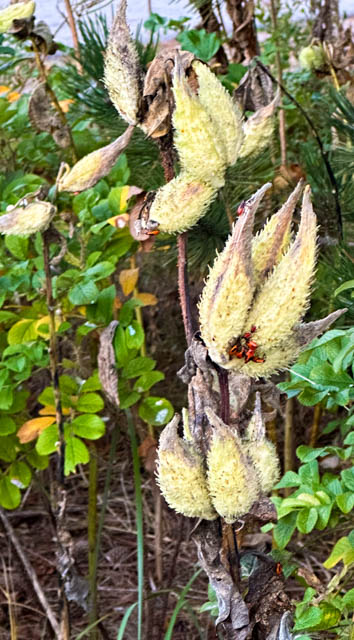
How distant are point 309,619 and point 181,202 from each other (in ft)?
1.17

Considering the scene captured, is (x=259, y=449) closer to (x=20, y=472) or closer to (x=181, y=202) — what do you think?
(x=181, y=202)

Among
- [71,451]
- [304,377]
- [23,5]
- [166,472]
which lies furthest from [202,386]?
[23,5]

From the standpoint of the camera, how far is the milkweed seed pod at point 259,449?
52 cm

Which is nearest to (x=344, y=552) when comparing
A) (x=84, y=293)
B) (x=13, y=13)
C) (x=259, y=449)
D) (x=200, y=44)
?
(x=259, y=449)

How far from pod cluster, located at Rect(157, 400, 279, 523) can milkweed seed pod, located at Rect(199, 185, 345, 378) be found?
0.05m

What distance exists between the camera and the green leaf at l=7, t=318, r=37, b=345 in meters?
0.97

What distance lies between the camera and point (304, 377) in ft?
2.08

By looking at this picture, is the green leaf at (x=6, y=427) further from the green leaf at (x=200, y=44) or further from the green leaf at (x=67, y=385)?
the green leaf at (x=200, y=44)

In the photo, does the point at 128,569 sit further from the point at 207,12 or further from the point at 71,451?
→ the point at 207,12

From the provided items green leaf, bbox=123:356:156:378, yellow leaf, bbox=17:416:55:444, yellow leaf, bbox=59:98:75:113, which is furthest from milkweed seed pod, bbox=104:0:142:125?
yellow leaf, bbox=59:98:75:113

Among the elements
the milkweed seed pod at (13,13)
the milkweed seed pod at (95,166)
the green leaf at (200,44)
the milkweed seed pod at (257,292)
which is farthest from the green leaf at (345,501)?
the green leaf at (200,44)

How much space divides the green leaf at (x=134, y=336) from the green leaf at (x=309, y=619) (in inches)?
15.5

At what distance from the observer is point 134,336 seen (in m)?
0.94

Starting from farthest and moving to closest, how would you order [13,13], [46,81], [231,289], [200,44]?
[200,44]
[46,81]
[13,13]
[231,289]
